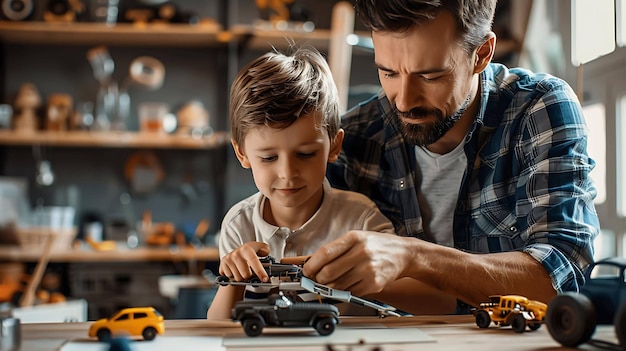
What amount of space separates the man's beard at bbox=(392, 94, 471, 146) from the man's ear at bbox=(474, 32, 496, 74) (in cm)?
7

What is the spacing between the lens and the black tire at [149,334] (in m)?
0.90

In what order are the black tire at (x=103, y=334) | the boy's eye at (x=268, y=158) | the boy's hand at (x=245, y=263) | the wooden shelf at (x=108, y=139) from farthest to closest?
the wooden shelf at (x=108, y=139) < the boy's eye at (x=268, y=158) < the boy's hand at (x=245, y=263) < the black tire at (x=103, y=334)

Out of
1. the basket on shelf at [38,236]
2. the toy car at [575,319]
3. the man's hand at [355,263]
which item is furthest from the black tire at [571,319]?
the basket on shelf at [38,236]

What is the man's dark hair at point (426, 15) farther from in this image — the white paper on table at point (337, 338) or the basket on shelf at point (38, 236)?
the basket on shelf at point (38, 236)

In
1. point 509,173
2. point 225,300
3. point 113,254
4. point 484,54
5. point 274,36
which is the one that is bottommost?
point 113,254

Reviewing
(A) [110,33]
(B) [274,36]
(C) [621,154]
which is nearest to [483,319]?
(C) [621,154]

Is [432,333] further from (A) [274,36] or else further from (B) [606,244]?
(A) [274,36]

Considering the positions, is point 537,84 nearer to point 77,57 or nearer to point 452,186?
point 452,186

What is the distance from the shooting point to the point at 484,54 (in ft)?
4.92

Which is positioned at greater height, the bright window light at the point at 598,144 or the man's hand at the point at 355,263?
the bright window light at the point at 598,144

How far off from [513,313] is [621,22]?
1.38 metres

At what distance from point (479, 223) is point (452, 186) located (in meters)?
0.09

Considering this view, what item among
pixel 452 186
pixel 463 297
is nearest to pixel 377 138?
pixel 452 186

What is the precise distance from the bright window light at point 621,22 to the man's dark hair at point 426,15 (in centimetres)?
72
